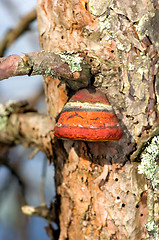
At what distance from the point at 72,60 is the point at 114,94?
210mm

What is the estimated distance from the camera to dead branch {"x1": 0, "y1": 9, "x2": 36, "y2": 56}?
2362mm

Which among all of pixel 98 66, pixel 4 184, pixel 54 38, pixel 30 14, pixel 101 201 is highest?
pixel 30 14

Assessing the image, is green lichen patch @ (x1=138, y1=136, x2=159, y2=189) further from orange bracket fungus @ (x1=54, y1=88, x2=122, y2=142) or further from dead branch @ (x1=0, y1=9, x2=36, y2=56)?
dead branch @ (x1=0, y1=9, x2=36, y2=56)

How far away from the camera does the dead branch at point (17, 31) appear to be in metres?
2.36

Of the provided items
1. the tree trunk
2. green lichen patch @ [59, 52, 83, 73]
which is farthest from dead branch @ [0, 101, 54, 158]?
green lichen patch @ [59, 52, 83, 73]

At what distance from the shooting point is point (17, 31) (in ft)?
8.02

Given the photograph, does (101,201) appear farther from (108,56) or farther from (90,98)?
(108,56)

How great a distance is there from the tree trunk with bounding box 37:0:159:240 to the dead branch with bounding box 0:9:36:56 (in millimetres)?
1266

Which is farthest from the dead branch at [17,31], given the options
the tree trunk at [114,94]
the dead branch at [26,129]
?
the tree trunk at [114,94]

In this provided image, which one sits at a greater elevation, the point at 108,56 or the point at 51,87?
the point at 108,56

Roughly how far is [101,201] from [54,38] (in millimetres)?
701

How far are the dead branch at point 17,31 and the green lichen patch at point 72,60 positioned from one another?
155cm

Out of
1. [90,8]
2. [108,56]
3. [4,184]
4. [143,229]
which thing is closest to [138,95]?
[108,56]

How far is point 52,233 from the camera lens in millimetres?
1468
